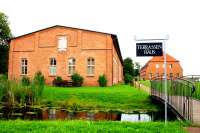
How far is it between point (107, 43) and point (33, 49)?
8521 millimetres

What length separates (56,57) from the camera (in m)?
42.6

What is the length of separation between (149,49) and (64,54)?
3036cm

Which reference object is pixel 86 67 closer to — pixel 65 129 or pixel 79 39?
pixel 79 39

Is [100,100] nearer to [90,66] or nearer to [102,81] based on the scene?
[102,81]

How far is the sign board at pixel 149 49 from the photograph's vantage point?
12438mm

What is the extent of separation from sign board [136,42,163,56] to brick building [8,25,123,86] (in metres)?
28.3

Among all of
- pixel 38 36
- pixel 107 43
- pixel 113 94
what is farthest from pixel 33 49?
pixel 113 94

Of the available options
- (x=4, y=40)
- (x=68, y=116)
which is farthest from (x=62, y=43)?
(x=68, y=116)

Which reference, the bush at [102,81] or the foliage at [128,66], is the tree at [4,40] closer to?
the bush at [102,81]

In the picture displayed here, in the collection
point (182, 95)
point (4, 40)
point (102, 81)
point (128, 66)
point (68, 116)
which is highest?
point (4, 40)

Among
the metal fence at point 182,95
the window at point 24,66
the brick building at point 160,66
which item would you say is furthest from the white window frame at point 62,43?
the brick building at point 160,66

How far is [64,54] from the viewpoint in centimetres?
4238

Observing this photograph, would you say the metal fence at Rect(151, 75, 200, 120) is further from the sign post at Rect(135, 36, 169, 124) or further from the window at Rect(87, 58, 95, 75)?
the window at Rect(87, 58, 95, 75)

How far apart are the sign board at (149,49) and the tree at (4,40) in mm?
48064
